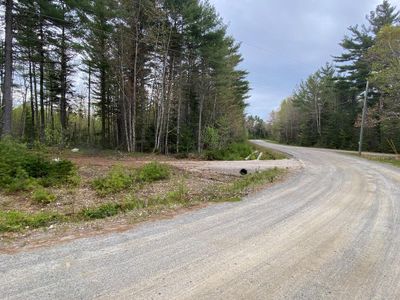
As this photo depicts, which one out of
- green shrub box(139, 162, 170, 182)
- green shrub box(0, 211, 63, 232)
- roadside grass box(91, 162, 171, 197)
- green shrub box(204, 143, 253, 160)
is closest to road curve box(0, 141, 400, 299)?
green shrub box(0, 211, 63, 232)

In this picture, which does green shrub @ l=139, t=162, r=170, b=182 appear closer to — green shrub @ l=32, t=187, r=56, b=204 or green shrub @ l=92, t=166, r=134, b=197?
green shrub @ l=92, t=166, r=134, b=197

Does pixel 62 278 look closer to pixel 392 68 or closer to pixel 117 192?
pixel 117 192

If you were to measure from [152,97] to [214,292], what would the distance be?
21642mm

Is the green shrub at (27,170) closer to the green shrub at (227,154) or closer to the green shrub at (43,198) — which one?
the green shrub at (43,198)

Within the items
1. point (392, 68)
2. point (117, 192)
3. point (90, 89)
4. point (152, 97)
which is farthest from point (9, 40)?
point (392, 68)

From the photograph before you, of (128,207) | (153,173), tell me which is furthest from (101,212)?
(153,173)

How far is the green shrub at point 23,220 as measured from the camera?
4867 millimetres

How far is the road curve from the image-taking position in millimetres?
2822

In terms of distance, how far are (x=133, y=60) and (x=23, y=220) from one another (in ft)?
55.4

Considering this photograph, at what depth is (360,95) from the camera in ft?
117

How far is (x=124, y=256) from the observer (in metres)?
3.56

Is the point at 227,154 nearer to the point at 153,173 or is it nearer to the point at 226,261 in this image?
the point at 153,173

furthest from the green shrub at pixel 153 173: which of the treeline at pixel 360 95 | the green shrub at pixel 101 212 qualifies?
the treeline at pixel 360 95

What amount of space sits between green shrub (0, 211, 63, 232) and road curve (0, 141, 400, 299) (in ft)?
5.09
